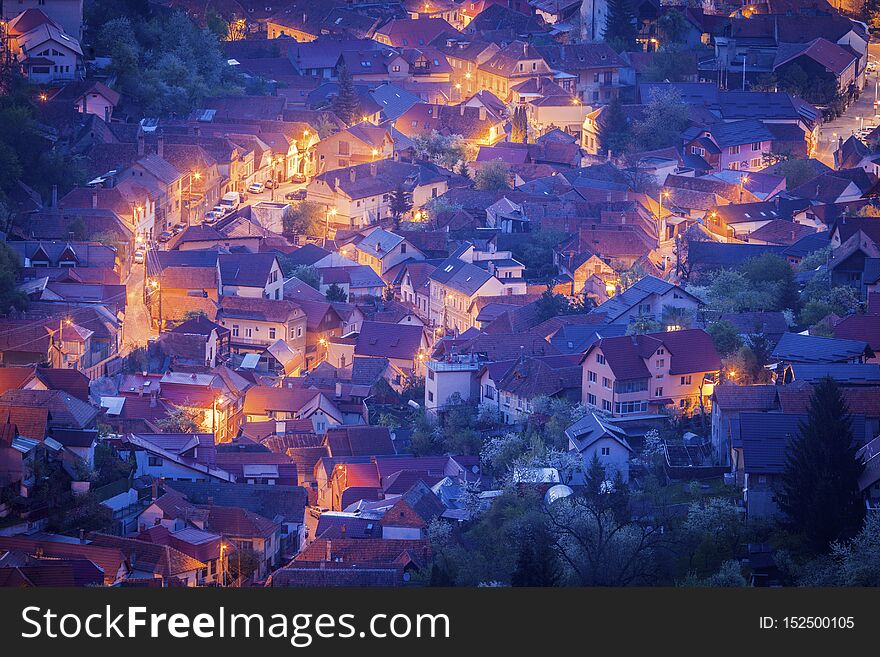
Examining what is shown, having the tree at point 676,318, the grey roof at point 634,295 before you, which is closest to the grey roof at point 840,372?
the tree at point 676,318

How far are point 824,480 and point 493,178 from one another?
1825cm

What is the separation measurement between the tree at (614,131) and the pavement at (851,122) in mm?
3513

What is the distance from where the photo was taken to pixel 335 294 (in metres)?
27.4

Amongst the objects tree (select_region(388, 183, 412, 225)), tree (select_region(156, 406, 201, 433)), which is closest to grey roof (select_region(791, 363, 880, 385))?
tree (select_region(156, 406, 201, 433))

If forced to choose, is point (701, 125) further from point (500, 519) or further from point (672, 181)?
point (500, 519)

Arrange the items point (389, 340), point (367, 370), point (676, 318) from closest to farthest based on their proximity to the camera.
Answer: point (676, 318) → point (367, 370) → point (389, 340)

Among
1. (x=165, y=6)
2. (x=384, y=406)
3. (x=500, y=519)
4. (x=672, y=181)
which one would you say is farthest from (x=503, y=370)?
(x=165, y=6)

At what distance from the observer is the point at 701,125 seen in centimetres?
3469

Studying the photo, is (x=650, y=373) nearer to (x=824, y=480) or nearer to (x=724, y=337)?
(x=724, y=337)

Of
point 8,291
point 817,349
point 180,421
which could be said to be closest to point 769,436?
A: point 817,349

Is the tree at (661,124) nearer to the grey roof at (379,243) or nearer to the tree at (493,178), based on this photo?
the tree at (493,178)

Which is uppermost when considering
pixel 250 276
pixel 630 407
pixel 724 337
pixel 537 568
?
pixel 537 568

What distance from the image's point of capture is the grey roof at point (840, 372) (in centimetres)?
1856

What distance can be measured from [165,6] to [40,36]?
23.4ft
